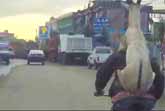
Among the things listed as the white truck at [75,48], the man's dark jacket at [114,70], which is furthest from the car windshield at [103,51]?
the man's dark jacket at [114,70]

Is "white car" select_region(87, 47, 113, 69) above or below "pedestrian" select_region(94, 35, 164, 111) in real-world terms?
below

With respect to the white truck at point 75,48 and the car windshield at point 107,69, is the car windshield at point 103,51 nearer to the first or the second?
the car windshield at point 107,69

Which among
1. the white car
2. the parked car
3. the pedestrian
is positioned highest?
the pedestrian

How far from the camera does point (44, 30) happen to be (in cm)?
9225

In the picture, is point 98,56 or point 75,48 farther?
point 75,48

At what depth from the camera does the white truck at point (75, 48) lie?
61719mm

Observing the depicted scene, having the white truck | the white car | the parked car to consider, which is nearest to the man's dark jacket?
the white car

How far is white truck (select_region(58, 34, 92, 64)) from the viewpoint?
61.7 metres

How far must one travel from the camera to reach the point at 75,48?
62094mm

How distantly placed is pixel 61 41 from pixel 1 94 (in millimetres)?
40387

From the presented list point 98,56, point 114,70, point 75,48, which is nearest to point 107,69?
point 114,70

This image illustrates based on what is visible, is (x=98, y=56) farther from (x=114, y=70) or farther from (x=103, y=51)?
(x=114, y=70)

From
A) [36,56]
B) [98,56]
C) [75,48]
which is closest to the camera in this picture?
[98,56]

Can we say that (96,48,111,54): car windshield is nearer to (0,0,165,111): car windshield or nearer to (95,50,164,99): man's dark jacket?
(0,0,165,111): car windshield
